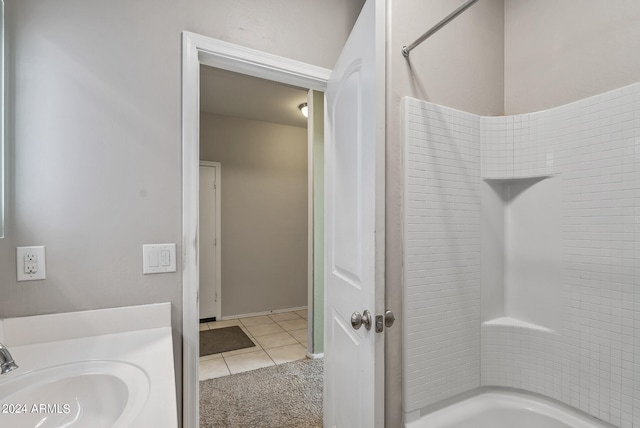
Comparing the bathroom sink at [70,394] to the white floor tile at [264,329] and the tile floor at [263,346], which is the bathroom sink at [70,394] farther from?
the white floor tile at [264,329]

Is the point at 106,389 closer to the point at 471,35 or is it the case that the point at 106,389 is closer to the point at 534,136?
the point at 534,136

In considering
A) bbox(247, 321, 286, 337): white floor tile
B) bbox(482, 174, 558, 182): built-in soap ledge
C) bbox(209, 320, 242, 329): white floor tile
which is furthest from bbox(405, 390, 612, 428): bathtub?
bbox(209, 320, 242, 329): white floor tile

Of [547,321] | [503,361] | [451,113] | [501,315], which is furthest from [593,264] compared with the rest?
[451,113]

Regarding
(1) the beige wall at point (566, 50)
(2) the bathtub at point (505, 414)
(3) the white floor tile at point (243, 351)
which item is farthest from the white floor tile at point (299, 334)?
(1) the beige wall at point (566, 50)

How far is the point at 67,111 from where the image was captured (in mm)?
1087

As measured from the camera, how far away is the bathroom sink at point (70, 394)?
74cm

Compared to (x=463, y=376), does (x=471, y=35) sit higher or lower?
higher

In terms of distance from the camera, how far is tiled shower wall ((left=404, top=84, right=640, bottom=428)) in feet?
4.00

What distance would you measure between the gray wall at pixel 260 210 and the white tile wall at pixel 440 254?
3006 millimetres

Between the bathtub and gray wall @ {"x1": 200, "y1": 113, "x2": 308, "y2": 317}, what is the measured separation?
9.92 feet

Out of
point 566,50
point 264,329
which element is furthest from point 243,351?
point 566,50

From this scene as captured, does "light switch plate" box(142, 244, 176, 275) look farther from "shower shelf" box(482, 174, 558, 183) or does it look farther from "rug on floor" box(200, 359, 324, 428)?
"shower shelf" box(482, 174, 558, 183)

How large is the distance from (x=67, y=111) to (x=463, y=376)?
199 cm

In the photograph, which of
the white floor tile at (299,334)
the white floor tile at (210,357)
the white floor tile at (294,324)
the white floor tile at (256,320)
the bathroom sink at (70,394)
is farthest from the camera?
the white floor tile at (256,320)
